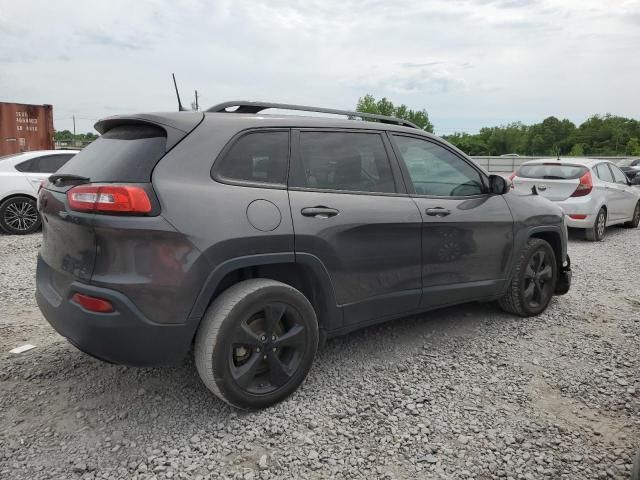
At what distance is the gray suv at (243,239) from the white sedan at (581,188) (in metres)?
5.58

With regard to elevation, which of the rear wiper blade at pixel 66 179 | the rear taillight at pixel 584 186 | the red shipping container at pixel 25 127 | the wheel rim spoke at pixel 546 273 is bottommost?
the wheel rim spoke at pixel 546 273

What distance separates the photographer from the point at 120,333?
97.0 inches

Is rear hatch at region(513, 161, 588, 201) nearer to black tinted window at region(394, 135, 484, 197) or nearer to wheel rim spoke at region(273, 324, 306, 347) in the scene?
black tinted window at region(394, 135, 484, 197)

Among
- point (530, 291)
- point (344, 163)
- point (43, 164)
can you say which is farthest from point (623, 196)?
point (43, 164)

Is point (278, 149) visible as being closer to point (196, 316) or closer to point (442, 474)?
point (196, 316)

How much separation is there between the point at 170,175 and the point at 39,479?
153 centimetres

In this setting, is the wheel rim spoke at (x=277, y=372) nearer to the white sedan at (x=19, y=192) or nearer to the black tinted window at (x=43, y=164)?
the white sedan at (x=19, y=192)

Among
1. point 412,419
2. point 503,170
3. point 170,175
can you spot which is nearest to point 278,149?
point 170,175

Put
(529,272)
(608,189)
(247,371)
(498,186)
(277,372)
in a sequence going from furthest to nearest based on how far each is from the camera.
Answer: (608,189)
(529,272)
(498,186)
(277,372)
(247,371)

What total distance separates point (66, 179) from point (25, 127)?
35.8 ft

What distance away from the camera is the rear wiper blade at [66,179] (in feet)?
8.85

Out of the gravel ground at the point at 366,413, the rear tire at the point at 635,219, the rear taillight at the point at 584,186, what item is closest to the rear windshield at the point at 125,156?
the gravel ground at the point at 366,413

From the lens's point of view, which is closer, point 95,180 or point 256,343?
point 95,180

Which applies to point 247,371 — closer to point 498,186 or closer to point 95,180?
point 95,180
